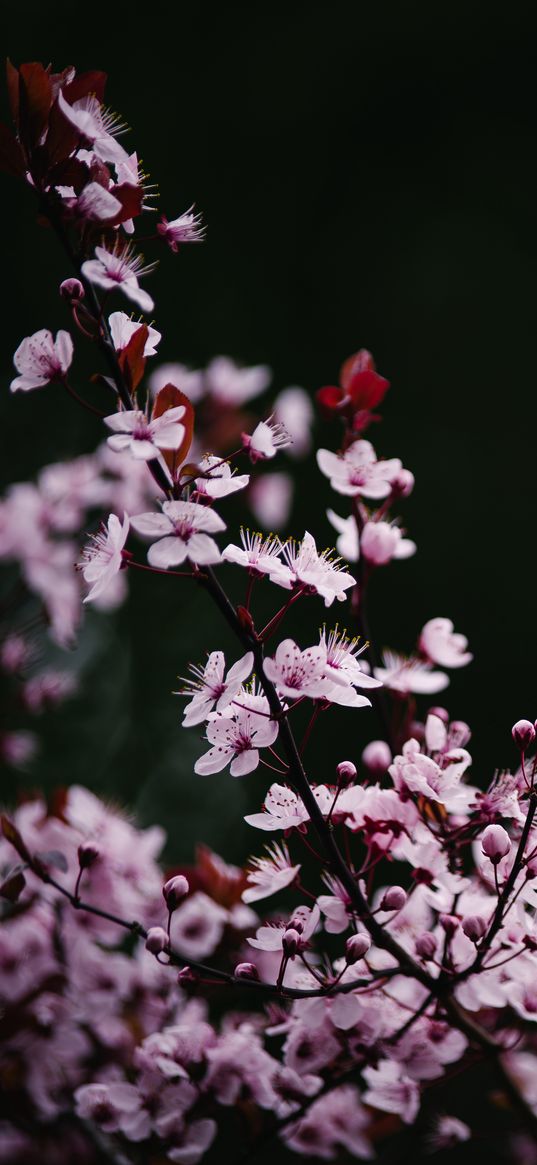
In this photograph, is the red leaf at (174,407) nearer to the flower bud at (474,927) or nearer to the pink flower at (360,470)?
the pink flower at (360,470)

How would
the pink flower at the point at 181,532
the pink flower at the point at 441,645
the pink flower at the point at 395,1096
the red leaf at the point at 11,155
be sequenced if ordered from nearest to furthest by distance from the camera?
the pink flower at the point at 181,532
the red leaf at the point at 11,155
the pink flower at the point at 395,1096
the pink flower at the point at 441,645

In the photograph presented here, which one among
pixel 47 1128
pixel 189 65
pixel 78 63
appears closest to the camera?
pixel 47 1128

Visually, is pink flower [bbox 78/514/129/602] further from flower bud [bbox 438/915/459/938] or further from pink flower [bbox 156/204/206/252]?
flower bud [bbox 438/915/459/938]

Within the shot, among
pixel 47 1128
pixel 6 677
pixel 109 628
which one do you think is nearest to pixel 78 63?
pixel 109 628

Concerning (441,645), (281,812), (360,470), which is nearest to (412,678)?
(441,645)

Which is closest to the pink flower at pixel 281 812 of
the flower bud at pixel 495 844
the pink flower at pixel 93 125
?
the flower bud at pixel 495 844

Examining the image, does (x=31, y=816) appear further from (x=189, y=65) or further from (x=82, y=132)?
(x=189, y=65)
